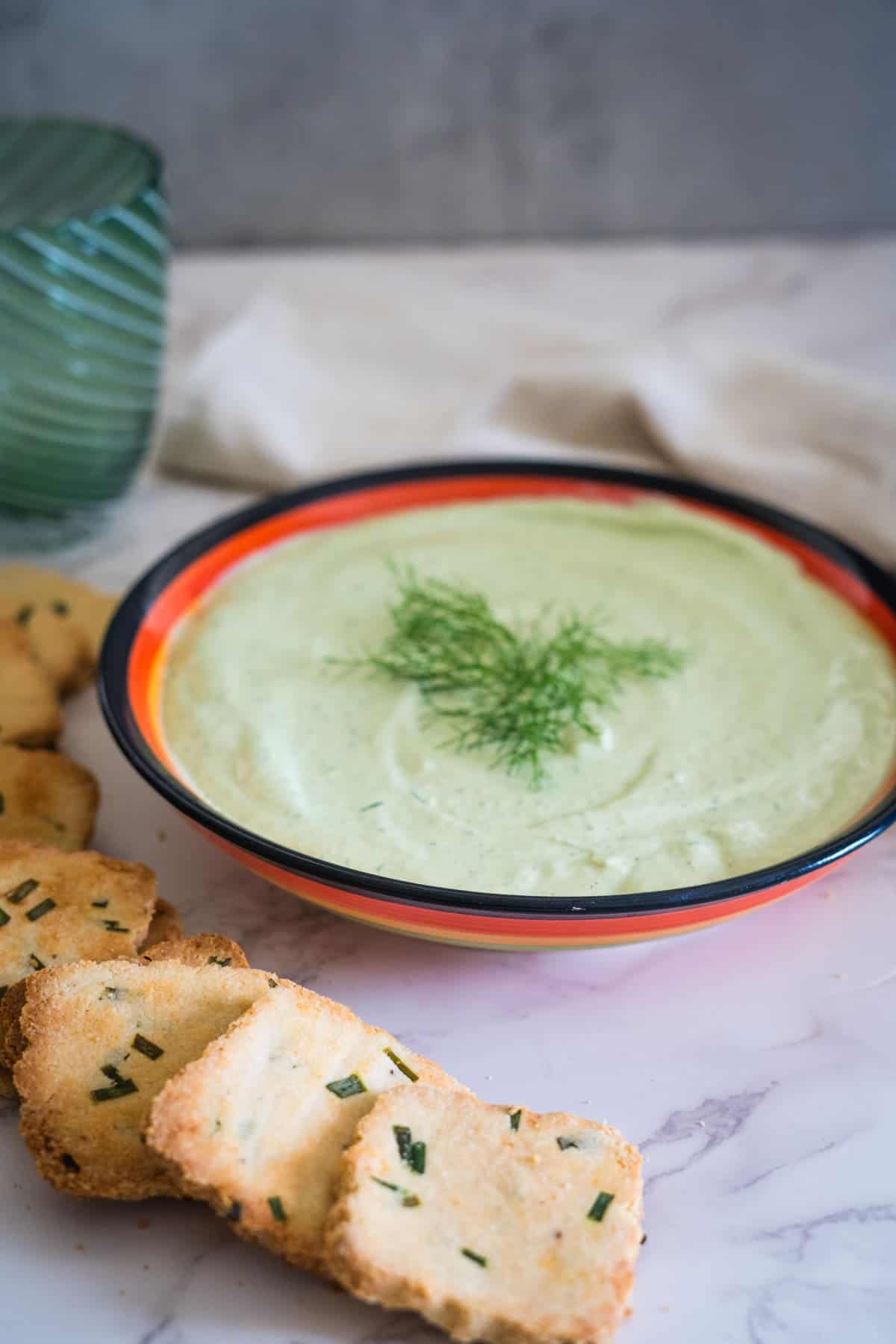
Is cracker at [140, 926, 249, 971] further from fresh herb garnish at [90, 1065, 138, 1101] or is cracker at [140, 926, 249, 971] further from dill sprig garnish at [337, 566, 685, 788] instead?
dill sprig garnish at [337, 566, 685, 788]

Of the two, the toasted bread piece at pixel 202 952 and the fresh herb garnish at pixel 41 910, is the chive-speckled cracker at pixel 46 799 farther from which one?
the toasted bread piece at pixel 202 952

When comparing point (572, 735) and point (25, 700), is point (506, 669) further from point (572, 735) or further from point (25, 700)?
point (25, 700)

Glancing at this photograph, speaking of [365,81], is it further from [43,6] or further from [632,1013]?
[632,1013]

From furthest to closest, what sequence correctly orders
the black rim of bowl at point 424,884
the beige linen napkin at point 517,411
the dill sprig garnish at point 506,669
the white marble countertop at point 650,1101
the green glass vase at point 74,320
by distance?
the beige linen napkin at point 517,411 → the green glass vase at point 74,320 → the dill sprig garnish at point 506,669 → the black rim of bowl at point 424,884 → the white marble countertop at point 650,1101

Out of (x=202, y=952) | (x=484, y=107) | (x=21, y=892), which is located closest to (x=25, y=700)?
(x=21, y=892)

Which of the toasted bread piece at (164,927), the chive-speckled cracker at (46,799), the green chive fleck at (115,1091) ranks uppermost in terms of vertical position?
the green chive fleck at (115,1091)

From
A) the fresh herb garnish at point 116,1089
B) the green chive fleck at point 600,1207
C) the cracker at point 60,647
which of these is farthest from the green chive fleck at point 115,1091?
the cracker at point 60,647

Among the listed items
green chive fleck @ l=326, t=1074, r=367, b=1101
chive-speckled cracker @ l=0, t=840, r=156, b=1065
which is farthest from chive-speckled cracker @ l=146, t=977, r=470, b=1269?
chive-speckled cracker @ l=0, t=840, r=156, b=1065
